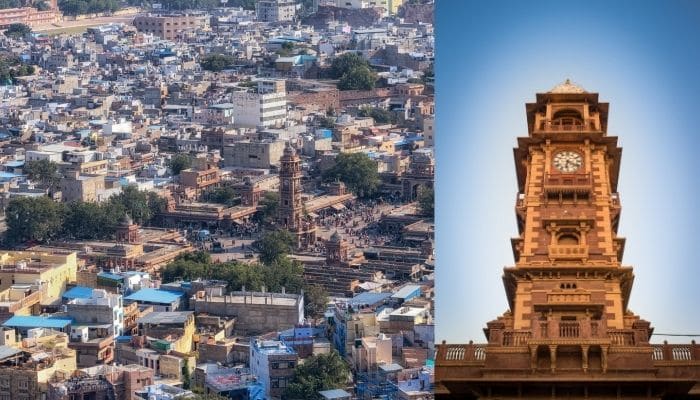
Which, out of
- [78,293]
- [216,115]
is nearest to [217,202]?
[78,293]

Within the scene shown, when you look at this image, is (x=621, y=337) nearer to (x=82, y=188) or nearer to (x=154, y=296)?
(x=154, y=296)


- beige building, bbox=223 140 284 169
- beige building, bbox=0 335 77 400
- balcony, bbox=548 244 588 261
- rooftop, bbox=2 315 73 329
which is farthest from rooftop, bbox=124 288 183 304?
balcony, bbox=548 244 588 261

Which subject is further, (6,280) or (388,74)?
(388,74)

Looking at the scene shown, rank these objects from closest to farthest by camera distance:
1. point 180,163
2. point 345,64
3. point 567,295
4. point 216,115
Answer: point 567,295 → point 180,163 → point 216,115 → point 345,64

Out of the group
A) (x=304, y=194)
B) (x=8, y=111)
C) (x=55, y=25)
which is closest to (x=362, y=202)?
(x=304, y=194)

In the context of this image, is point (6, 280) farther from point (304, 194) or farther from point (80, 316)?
point (304, 194)

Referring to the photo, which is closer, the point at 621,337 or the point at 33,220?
the point at 621,337
